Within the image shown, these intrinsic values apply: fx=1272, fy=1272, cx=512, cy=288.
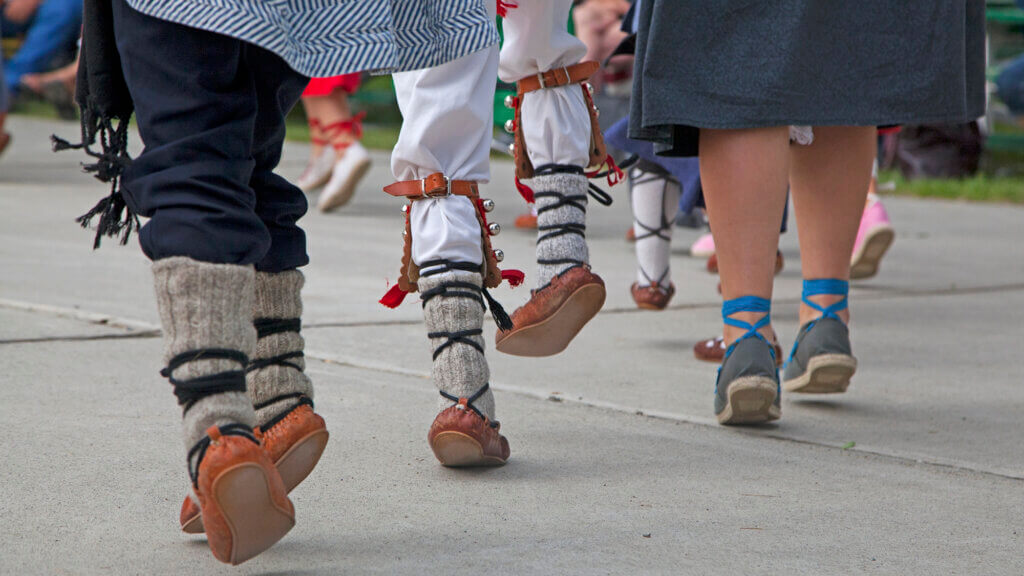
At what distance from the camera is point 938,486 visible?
2051 mm

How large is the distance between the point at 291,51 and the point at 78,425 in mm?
1004

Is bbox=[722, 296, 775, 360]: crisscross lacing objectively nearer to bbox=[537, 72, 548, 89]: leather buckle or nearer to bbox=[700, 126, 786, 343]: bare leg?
bbox=[700, 126, 786, 343]: bare leg

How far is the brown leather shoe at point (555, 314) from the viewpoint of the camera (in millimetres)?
2295

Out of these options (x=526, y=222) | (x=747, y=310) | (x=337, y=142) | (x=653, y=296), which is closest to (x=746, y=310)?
(x=747, y=310)

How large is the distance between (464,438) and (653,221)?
151cm

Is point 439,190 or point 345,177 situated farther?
point 345,177

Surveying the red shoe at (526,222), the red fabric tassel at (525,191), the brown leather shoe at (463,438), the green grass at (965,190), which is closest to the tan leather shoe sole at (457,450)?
the brown leather shoe at (463,438)

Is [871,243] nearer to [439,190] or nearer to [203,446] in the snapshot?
[439,190]

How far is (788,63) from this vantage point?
236 centimetres

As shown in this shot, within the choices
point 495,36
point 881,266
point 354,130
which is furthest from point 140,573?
point 354,130

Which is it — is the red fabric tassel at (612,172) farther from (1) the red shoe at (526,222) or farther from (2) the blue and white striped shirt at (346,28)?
(1) the red shoe at (526,222)

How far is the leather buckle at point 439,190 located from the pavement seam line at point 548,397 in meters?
0.65

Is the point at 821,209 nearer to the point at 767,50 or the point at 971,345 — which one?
the point at 767,50

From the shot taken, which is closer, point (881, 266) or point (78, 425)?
point (78, 425)
